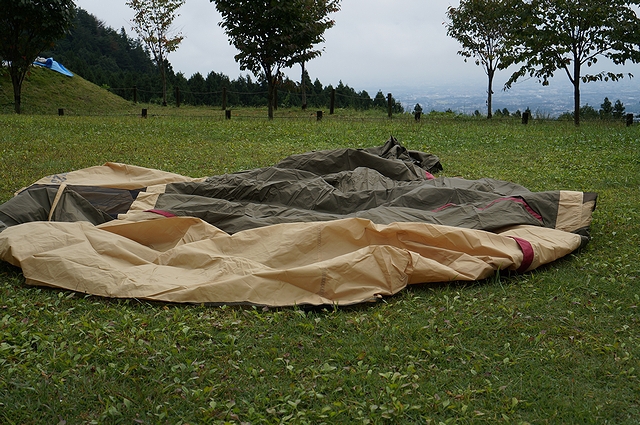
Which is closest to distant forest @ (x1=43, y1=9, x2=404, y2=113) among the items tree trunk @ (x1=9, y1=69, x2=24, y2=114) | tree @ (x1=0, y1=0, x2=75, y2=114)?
tree @ (x1=0, y1=0, x2=75, y2=114)

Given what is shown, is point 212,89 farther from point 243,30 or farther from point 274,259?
point 274,259

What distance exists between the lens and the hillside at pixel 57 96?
22453 mm

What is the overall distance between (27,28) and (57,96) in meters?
3.97

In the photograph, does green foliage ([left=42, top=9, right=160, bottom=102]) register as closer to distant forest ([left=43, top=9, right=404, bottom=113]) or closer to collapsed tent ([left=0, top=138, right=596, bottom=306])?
distant forest ([left=43, top=9, right=404, bottom=113])

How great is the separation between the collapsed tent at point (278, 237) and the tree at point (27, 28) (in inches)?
667

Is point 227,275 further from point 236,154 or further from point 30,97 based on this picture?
point 30,97

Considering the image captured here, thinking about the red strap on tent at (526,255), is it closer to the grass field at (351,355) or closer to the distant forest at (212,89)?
the grass field at (351,355)

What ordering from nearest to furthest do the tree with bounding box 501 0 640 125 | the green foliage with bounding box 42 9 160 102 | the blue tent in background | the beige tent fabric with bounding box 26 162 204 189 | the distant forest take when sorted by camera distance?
the beige tent fabric with bounding box 26 162 204 189, the tree with bounding box 501 0 640 125, the blue tent in background, the distant forest, the green foliage with bounding box 42 9 160 102

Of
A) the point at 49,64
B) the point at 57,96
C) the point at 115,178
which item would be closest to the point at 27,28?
the point at 57,96

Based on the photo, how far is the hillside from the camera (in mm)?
22453

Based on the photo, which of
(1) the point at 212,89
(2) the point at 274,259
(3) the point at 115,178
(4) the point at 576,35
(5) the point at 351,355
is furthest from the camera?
(1) the point at 212,89

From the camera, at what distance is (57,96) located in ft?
79.3

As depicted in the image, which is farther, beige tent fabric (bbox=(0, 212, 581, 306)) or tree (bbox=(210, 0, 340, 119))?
tree (bbox=(210, 0, 340, 119))

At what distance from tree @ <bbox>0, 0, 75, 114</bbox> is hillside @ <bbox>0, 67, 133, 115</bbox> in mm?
791
